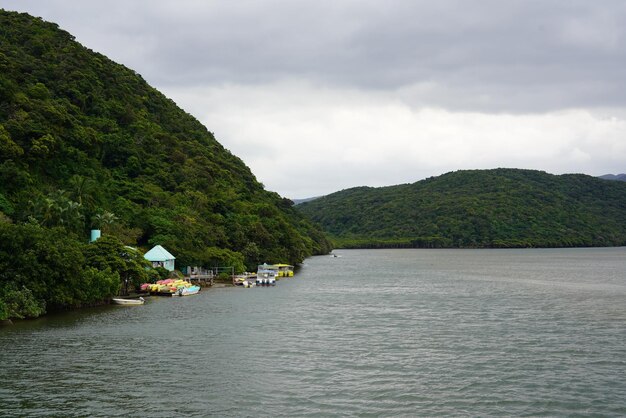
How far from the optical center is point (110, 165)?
113812 mm

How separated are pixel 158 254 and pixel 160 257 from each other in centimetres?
68

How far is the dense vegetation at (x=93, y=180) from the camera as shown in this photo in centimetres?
5388

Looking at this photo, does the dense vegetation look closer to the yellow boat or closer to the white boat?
the yellow boat

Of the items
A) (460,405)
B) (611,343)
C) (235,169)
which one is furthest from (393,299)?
(235,169)

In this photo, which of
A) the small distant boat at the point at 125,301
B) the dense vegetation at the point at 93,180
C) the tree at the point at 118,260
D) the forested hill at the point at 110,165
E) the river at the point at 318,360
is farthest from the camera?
the forested hill at the point at 110,165

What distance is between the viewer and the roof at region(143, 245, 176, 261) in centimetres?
8239

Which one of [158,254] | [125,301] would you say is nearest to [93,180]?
[158,254]

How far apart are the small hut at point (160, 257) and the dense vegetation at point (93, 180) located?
4019 millimetres

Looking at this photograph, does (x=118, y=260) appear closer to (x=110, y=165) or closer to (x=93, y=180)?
(x=93, y=180)

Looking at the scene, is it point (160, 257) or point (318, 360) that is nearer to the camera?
point (318, 360)

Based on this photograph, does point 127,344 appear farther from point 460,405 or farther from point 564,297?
point 564,297

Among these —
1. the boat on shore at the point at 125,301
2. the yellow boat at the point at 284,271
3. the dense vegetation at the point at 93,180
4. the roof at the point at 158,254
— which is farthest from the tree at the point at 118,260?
the yellow boat at the point at 284,271

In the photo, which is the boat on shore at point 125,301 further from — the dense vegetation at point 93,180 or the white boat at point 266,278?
the white boat at point 266,278

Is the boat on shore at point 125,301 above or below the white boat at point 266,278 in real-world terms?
below
